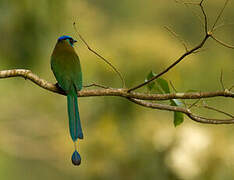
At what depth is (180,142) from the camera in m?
4.83

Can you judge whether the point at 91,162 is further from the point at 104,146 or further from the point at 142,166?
the point at 142,166

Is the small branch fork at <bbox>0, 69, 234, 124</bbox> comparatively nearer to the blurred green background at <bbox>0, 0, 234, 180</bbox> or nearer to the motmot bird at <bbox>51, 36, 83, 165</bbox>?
the motmot bird at <bbox>51, 36, 83, 165</bbox>

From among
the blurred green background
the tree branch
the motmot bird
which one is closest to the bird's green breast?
the motmot bird

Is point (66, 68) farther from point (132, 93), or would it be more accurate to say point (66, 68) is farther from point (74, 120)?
point (132, 93)

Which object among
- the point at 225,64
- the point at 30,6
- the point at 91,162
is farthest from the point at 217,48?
the point at 30,6

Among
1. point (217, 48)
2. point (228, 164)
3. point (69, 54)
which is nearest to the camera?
point (69, 54)

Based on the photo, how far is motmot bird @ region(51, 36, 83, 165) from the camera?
2.56 meters

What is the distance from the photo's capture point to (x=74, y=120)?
259 cm

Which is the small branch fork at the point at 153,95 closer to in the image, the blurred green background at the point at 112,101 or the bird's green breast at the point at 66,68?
the bird's green breast at the point at 66,68

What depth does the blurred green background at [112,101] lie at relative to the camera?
15.6ft

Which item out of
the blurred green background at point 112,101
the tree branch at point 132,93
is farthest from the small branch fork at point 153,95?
the blurred green background at point 112,101

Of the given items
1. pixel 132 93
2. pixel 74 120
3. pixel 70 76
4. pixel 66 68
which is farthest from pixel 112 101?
pixel 132 93

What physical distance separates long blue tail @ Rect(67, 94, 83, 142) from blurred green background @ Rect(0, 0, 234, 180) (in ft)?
4.31

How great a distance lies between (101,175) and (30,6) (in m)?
2.42
